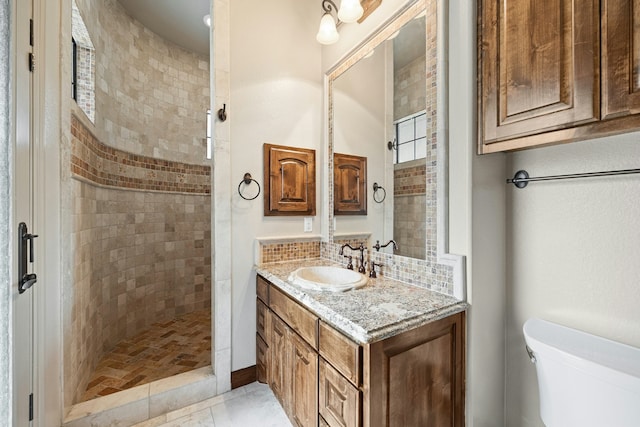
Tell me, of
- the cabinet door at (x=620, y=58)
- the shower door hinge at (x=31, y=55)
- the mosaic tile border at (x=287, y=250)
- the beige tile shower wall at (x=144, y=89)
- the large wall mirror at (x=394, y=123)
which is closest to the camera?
the cabinet door at (x=620, y=58)

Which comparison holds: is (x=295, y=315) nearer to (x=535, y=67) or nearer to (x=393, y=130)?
(x=393, y=130)

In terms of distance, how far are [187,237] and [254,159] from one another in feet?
5.58

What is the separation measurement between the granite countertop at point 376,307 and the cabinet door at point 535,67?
0.74 metres

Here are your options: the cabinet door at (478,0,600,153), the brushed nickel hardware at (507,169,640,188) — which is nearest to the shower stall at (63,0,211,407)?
the cabinet door at (478,0,600,153)

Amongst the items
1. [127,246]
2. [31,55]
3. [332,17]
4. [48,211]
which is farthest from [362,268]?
[127,246]

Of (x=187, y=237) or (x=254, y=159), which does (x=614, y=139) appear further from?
(x=187, y=237)

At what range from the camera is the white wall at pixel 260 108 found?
6.29 ft

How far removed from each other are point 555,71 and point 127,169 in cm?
312

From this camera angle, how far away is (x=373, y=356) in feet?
3.18

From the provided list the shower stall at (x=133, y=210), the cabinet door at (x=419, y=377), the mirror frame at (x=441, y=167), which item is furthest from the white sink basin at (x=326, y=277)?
the shower stall at (x=133, y=210)

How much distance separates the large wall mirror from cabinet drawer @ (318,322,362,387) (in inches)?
25.5

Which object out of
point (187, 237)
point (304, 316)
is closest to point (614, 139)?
point (304, 316)

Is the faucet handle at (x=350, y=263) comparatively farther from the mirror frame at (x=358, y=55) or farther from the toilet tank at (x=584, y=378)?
the toilet tank at (x=584, y=378)

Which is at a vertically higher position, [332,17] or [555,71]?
[332,17]
